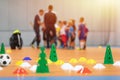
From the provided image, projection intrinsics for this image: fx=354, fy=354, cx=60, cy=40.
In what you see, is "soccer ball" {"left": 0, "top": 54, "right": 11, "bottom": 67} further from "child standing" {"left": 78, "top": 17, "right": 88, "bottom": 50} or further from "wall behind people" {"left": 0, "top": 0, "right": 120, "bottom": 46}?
"wall behind people" {"left": 0, "top": 0, "right": 120, "bottom": 46}

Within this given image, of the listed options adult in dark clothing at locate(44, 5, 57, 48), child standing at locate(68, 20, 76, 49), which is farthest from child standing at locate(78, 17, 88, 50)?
adult in dark clothing at locate(44, 5, 57, 48)

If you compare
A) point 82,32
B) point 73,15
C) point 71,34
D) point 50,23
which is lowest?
point 71,34

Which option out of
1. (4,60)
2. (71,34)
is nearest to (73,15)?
(71,34)

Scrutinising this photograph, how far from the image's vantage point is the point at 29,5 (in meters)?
23.7

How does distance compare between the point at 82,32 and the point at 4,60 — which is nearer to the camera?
the point at 4,60

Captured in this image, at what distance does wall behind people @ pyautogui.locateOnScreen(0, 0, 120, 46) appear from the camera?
925 inches

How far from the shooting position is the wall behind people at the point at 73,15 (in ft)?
77.1

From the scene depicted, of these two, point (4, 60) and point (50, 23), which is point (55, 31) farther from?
point (4, 60)

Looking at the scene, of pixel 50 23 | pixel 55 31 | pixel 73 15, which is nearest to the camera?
pixel 50 23

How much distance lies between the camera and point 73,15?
2428 cm

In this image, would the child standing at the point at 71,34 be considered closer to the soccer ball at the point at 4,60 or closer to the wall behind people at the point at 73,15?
the wall behind people at the point at 73,15

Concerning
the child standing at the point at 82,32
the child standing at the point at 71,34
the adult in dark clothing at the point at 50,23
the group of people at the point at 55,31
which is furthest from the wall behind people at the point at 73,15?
the child standing at the point at 82,32

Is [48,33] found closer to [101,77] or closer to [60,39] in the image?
[60,39]

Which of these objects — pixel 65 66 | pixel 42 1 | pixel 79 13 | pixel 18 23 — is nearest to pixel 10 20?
pixel 18 23
